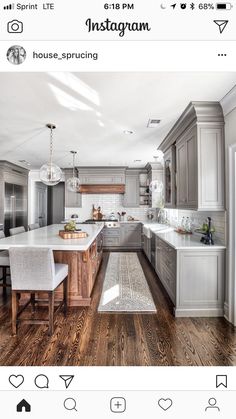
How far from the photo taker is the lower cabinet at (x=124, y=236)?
586cm

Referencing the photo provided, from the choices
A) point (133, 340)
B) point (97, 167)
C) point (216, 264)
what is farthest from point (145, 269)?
point (97, 167)

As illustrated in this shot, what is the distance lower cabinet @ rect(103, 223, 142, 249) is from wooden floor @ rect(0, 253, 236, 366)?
337cm

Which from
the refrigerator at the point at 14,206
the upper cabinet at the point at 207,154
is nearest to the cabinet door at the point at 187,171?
the upper cabinet at the point at 207,154

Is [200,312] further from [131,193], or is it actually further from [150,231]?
[131,193]

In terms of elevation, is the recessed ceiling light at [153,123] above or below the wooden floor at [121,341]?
above

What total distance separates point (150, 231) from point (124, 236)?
69.1 inches

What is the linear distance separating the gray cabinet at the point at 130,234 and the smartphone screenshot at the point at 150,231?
488mm

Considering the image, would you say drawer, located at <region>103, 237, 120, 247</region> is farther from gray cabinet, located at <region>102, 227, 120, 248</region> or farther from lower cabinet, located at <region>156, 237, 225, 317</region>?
lower cabinet, located at <region>156, 237, 225, 317</region>

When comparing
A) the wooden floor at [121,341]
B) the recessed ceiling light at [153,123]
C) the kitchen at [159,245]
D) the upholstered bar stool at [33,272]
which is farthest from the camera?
the recessed ceiling light at [153,123]

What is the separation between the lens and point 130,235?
232 inches
